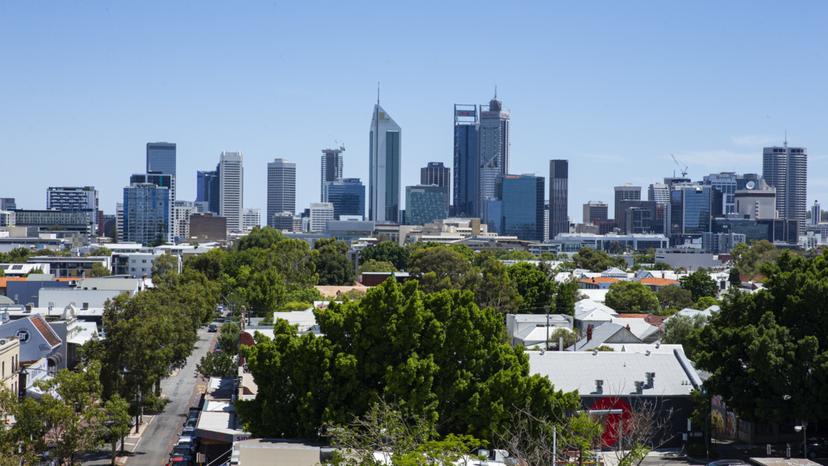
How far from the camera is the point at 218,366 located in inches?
2375

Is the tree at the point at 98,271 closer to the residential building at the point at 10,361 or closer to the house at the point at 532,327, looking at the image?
the house at the point at 532,327

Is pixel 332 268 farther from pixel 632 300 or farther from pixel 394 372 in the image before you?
pixel 394 372

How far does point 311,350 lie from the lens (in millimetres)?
37344

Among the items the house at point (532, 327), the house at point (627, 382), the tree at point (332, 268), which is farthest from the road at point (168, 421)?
the tree at point (332, 268)

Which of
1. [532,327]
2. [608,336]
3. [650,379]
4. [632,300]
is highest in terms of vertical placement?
[650,379]

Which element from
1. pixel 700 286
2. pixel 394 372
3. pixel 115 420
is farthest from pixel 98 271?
pixel 394 372

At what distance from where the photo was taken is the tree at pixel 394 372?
3666 centimetres

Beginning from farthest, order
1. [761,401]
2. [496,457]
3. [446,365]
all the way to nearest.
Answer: [761,401] < [446,365] < [496,457]

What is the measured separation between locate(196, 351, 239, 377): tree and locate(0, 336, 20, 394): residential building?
1031 centimetres

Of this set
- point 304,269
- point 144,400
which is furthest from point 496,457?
point 304,269

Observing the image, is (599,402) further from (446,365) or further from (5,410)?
(5,410)

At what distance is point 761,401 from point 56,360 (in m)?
35.5

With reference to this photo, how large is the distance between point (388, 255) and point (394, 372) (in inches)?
4972

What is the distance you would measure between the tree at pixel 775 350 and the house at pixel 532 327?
20511 mm
